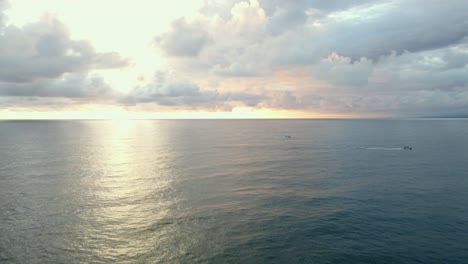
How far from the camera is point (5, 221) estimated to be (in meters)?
Answer: 50.4

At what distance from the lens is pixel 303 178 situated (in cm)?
8281

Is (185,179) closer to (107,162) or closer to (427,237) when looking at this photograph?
(107,162)

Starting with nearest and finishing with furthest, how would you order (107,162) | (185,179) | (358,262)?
(358,262)
(185,179)
(107,162)

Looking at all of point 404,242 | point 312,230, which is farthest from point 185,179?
point 404,242

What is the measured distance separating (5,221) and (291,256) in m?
49.8

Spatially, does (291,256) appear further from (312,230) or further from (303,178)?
(303,178)

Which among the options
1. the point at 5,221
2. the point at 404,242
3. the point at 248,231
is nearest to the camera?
the point at 404,242

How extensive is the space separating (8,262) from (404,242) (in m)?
55.2

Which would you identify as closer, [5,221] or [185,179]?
[5,221]

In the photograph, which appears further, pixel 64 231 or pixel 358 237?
pixel 64 231

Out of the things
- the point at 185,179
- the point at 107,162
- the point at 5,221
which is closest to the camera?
the point at 5,221

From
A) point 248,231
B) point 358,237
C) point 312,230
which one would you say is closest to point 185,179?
point 248,231

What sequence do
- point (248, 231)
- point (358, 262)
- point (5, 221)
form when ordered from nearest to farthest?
point (358, 262) < point (248, 231) < point (5, 221)

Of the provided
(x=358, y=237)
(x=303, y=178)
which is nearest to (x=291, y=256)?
(x=358, y=237)
